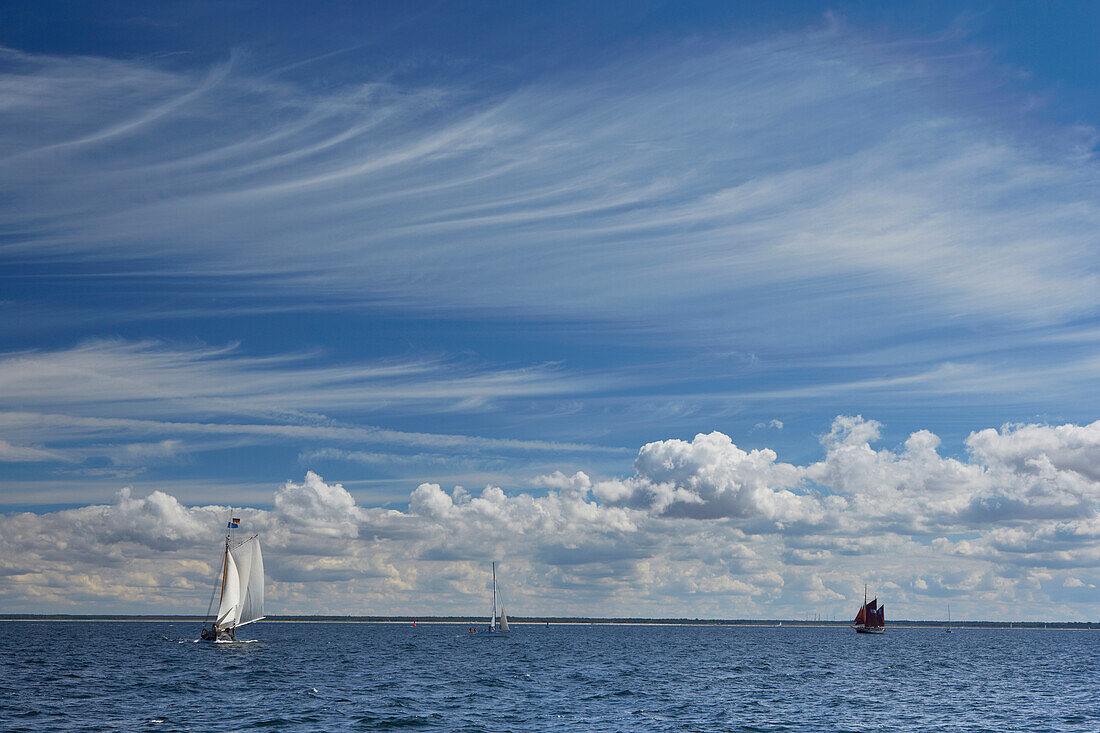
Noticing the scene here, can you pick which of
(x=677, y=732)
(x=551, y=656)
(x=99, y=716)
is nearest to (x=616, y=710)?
(x=677, y=732)

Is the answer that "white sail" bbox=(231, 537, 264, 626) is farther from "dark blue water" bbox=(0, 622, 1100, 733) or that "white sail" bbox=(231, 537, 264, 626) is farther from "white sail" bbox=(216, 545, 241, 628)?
"dark blue water" bbox=(0, 622, 1100, 733)

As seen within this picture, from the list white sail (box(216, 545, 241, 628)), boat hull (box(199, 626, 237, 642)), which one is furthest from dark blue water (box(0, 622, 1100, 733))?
boat hull (box(199, 626, 237, 642))

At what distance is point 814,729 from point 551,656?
10881 centimetres

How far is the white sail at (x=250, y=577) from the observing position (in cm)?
16812

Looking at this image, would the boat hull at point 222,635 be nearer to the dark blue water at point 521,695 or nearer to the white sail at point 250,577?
the white sail at point 250,577

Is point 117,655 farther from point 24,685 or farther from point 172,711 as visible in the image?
point 172,711

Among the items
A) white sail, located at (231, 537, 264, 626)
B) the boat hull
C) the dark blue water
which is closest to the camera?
the dark blue water

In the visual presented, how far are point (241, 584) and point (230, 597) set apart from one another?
376cm

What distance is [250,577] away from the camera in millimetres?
169250

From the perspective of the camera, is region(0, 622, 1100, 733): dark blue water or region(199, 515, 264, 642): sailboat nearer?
region(0, 622, 1100, 733): dark blue water

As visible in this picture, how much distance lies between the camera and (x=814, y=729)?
72.2 metres

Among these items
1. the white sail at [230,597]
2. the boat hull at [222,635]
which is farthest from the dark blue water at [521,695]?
the boat hull at [222,635]

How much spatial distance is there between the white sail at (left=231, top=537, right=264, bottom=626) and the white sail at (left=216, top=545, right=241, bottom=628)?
22.8 inches

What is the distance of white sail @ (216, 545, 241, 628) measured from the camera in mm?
169000
